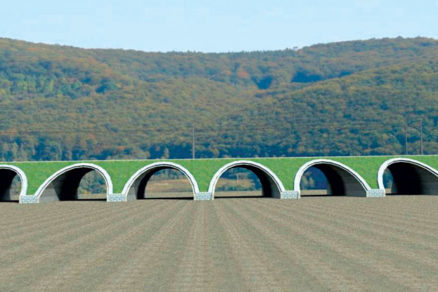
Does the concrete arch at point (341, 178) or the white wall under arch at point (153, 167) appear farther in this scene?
the concrete arch at point (341, 178)

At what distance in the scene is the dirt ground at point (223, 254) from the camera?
1691 centimetres

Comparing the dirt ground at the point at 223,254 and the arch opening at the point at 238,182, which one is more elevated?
the arch opening at the point at 238,182

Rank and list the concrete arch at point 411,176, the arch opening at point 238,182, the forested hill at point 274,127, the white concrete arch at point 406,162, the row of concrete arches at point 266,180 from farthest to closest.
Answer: the forested hill at point 274,127, the arch opening at point 238,182, the concrete arch at point 411,176, the white concrete arch at point 406,162, the row of concrete arches at point 266,180

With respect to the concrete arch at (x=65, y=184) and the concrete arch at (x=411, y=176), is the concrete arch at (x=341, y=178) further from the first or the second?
the concrete arch at (x=65, y=184)

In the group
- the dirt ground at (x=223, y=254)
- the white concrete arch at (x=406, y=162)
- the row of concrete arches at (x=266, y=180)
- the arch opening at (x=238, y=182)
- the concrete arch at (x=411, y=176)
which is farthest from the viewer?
the arch opening at (x=238, y=182)

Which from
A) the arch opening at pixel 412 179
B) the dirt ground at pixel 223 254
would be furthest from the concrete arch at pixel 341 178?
the dirt ground at pixel 223 254

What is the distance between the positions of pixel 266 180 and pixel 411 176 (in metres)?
15.5

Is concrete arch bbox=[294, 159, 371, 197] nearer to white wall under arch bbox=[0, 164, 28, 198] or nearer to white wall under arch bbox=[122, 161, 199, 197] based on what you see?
white wall under arch bbox=[122, 161, 199, 197]

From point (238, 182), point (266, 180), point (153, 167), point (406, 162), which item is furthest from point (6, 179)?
point (238, 182)

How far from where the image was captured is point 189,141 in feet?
540

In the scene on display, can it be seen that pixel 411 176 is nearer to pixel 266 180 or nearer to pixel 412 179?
pixel 412 179

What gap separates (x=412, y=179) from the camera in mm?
72500

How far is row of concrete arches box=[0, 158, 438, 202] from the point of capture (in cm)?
6419

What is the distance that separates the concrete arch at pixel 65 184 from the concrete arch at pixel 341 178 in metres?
18.5
